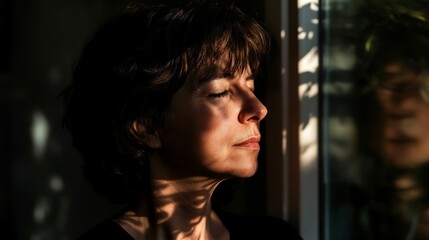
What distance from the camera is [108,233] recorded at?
1.72m

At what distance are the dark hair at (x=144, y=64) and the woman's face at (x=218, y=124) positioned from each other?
4 cm

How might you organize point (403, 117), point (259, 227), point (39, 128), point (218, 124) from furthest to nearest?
point (39, 128) < point (259, 227) < point (403, 117) < point (218, 124)

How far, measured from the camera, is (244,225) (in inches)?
75.5

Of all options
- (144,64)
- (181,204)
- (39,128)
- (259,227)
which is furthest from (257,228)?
(39,128)

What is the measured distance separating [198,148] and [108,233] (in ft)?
1.18

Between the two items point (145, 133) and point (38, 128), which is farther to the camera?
point (38, 128)

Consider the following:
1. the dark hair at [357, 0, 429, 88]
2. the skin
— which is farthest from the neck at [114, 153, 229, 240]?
the dark hair at [357, 0, 429, 88]

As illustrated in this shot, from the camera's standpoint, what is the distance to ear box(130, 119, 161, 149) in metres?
1.71

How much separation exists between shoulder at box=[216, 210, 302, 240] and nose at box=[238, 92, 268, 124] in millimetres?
413

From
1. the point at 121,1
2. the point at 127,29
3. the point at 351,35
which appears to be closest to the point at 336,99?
the point at 351,35

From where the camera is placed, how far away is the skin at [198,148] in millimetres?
1602

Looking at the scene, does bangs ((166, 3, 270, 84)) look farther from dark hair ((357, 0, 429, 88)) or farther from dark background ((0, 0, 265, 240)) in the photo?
dark background ((0, 0, 265, 240))

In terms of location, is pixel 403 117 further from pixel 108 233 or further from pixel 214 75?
pixel 108 233

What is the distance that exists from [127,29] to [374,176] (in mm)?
804
